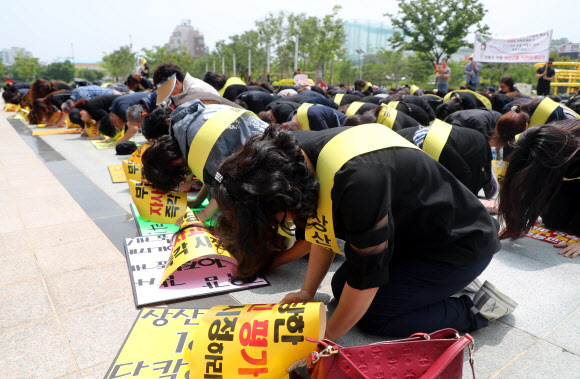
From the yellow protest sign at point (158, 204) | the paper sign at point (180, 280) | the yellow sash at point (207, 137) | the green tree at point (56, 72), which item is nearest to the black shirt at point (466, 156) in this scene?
the yellow sash at point (207, 137)

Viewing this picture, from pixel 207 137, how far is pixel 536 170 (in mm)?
1966

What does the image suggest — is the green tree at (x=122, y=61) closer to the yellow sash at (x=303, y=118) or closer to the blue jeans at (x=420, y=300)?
the yellow sash at (x=303, y=118)

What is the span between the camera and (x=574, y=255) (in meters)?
2.66

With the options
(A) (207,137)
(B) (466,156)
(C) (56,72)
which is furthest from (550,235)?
(C) (56,72)

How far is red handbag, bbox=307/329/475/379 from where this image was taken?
1209 mm

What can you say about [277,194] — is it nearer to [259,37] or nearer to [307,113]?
[307,113]

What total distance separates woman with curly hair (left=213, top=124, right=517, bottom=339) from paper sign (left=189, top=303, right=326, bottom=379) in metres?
0.16

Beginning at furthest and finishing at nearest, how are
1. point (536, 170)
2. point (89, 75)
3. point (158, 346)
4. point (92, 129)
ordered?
point (89, 75), point (92, 129), point (536, 170), point (158, 346)

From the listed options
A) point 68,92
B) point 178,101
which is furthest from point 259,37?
point 178,101

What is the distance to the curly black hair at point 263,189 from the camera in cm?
129

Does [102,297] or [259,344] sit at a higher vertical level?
[259,344]

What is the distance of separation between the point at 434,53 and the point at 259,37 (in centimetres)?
1784

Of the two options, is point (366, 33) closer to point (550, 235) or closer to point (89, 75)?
point (89, 75)

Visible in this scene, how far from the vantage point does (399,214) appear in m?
1.49
